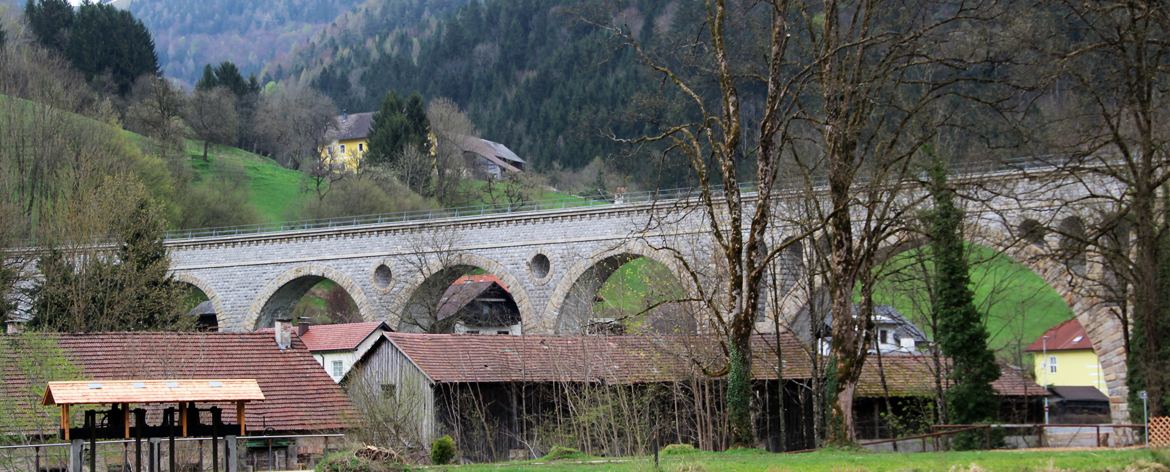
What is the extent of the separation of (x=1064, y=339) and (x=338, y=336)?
3517cm

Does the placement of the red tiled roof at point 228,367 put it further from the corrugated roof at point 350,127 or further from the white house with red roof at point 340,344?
the corrugated roof at point 350,127

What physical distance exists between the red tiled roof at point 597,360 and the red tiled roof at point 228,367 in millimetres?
2202

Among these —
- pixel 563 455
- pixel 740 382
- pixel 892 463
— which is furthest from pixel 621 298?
pixel 892 463

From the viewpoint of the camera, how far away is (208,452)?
16406 mm

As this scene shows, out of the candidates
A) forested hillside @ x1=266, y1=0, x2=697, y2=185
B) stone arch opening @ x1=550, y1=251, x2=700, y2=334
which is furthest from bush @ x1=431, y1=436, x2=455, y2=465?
forested hillside @ x1=266, y1=0, x2=697, y2=185

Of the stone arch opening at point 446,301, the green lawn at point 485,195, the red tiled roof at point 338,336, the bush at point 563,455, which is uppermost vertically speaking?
the green lawn at point 485,195

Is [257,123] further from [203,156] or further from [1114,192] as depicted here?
[1114,192]

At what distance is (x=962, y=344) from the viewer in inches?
864

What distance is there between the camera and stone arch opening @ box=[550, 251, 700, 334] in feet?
70.4

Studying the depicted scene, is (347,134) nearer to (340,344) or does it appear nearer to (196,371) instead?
(340,344)

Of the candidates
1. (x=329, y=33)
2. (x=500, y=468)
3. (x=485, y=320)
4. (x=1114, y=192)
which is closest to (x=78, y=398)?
(x=500, y=468)

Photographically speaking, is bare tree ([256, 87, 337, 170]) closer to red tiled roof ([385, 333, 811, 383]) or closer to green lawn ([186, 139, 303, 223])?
green lawn ([186, 139, 303, 223])

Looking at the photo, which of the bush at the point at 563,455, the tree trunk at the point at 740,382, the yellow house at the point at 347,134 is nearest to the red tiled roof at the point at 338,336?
the bush at the point at 563,455

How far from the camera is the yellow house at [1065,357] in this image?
1842 inches
